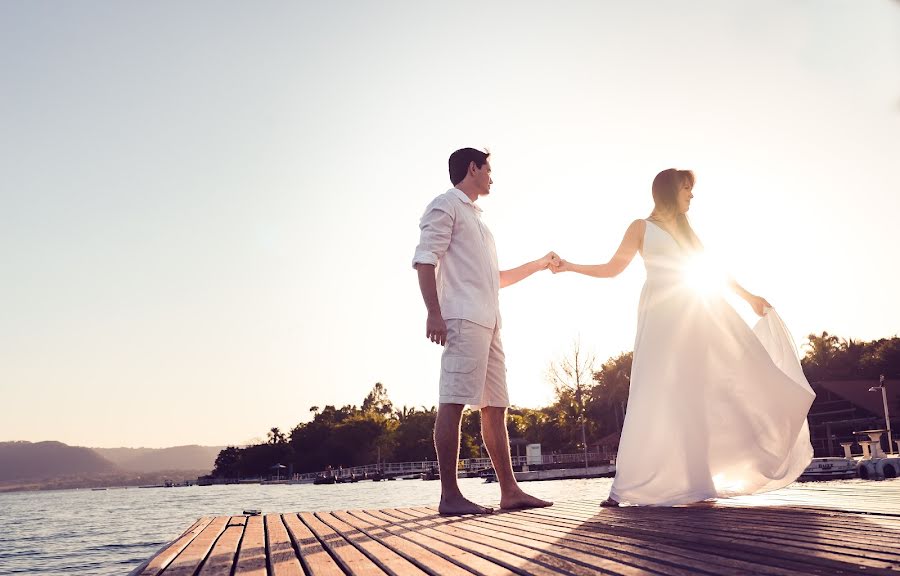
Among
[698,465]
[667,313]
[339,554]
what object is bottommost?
[339,554]

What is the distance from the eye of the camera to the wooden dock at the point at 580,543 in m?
1.92

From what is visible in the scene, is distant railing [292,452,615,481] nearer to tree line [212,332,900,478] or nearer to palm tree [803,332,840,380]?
tree line [212,332,900,478]

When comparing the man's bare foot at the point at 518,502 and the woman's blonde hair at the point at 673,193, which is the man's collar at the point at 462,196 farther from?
the man's bare foot at the point at 518,502

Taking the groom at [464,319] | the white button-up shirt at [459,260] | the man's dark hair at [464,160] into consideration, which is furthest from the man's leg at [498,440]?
the man's dark hair at [464,160]

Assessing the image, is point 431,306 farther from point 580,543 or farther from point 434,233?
point 580,543

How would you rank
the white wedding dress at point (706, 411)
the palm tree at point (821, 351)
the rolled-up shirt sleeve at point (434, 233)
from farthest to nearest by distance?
the palm tree at point (821, 351) → the rolled-up shirt sleeve at point (434, 233) → the white wedding dress at point (706, 411)

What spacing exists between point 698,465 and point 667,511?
18.7 inches

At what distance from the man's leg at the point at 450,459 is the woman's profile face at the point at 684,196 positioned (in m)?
1.88

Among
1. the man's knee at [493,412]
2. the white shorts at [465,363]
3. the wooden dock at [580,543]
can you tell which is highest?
the white shorts at [465,363]

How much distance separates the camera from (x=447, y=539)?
283 centimetres

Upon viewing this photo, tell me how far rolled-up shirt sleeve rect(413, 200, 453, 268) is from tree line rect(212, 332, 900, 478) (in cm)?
5287

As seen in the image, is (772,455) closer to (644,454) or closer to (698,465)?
(698,465)

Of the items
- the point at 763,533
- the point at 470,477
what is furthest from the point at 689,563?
the point at 470,477

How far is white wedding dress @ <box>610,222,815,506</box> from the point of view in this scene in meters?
3.94
